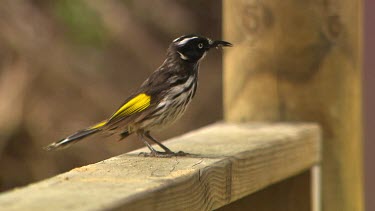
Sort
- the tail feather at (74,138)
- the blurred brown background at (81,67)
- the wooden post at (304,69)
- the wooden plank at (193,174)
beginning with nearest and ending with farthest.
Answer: the wooden plank at (193,174), the tail feather at (74,138), the wooden post at (304,69), the blurred brown background at (81,67)

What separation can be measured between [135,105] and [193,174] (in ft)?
2.92

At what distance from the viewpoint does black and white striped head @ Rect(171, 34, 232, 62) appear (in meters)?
3.61

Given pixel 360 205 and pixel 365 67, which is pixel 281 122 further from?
pixel 365 67

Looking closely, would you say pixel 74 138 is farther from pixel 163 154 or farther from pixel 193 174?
pixel 193 174

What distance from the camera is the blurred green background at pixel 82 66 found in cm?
747

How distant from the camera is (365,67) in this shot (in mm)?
6246

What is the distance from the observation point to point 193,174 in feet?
8.32

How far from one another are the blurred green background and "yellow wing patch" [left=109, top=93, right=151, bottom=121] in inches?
158

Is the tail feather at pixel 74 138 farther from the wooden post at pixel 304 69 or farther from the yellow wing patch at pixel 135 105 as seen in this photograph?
the wooden post at pixel 304 69

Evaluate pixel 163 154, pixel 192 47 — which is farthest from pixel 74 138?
pixel 192 47

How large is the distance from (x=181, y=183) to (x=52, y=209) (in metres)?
0.56

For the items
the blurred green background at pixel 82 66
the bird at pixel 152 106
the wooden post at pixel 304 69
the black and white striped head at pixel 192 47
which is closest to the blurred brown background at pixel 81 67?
the blurred green background at pixel 82 66

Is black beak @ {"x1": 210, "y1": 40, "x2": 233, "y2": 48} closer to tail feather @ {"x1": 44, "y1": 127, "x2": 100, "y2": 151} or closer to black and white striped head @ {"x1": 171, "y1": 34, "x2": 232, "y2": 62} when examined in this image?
black and white striped head @ {"x1": 171, "y1": 34, "x2": 232, "y2": 62}

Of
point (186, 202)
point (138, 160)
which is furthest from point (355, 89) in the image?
point (186, 202)
